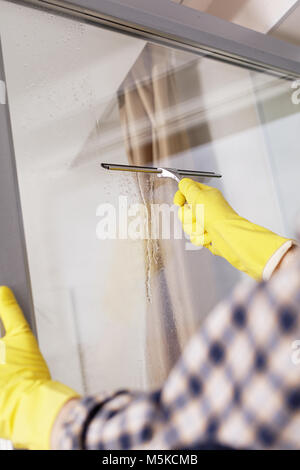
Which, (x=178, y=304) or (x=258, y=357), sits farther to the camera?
(x=178, y=304)

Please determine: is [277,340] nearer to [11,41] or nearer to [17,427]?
[17,427]

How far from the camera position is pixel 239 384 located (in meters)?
0.32

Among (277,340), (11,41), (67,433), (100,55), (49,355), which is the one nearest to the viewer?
(277,340)

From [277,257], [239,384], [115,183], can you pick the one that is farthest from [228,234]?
[239,384]

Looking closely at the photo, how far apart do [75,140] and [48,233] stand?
0.76ft

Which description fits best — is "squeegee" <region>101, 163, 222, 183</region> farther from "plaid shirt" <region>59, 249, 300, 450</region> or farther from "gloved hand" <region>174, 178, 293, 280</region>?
"plaid shirt" <region>59, 249, 300, 450</region>

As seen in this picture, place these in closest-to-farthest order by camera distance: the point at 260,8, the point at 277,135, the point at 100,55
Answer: the point at 100,55 → the point at 277,135 → the point at 260,8

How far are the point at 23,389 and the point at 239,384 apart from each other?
→ 33cm

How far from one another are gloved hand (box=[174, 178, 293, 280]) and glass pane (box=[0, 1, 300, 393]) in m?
0.04

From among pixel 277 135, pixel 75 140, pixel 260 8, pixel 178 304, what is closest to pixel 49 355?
pixel 178 304

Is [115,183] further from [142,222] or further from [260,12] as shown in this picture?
[260,12]

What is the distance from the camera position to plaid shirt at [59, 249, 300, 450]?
1.02 ft

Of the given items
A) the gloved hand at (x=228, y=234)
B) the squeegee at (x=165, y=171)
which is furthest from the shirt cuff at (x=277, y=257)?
the squeegee at (x=165, y=171)

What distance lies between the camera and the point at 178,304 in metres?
0.85
